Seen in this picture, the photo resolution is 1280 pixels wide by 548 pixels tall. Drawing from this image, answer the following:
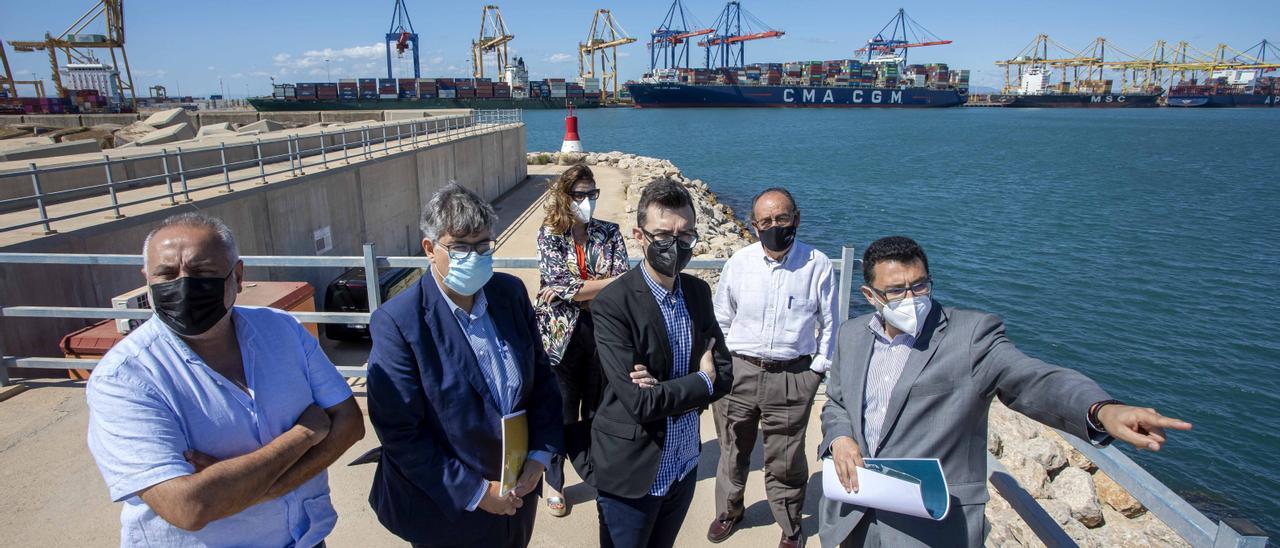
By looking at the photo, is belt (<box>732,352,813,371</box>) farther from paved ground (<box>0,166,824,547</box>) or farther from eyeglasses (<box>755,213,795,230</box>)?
paved ground (<box>0,166,824,547</box>)

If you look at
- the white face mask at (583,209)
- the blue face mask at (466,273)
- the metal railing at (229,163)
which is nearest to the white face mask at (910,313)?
the blue face mask at (466,273)

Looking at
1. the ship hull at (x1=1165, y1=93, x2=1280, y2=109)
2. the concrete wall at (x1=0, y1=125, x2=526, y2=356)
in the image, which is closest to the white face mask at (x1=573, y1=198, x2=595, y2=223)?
the concrete wall at (x1=0, y1=125, x2=526, y2=356)

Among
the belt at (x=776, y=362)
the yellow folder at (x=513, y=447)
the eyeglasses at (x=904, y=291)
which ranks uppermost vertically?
the eyeglasses at (x=904, y=291)

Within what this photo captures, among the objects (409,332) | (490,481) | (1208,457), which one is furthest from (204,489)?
(1208,457)

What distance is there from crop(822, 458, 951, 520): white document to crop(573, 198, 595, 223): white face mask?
190 cm

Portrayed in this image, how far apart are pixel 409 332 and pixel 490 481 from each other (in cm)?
62

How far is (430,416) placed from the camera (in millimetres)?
2219

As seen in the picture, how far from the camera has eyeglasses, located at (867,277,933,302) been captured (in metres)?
2.35

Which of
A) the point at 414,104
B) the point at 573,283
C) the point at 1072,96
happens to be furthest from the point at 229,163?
the point at 1072,96

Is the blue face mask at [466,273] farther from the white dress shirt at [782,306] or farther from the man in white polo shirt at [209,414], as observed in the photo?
the white dress shirt at [782,306]

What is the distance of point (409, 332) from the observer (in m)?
2.13

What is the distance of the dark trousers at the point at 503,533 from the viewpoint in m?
2.34

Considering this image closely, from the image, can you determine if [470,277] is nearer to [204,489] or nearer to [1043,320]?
[204,489]

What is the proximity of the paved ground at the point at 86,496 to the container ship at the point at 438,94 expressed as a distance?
93474 millimetres
